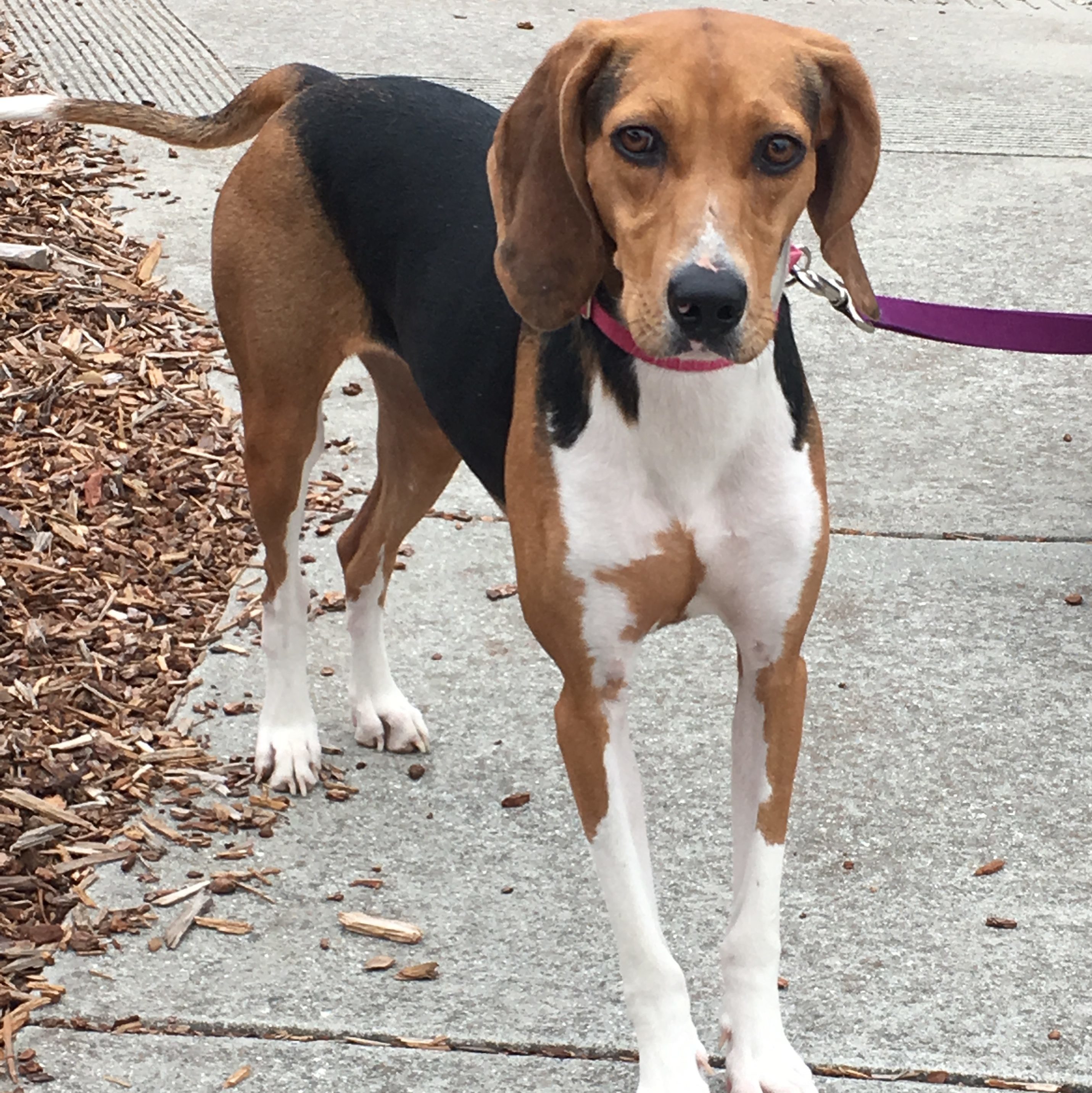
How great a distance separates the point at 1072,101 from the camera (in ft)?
29.8

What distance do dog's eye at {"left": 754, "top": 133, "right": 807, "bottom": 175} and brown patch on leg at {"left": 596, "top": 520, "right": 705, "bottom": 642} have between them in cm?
67

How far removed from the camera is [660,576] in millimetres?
3125

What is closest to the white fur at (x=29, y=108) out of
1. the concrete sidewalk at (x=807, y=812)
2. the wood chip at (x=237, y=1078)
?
the concrete sidewalk at (x=807, y=812)

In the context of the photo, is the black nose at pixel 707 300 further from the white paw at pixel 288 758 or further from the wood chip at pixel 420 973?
the white paw at pixel 288 758

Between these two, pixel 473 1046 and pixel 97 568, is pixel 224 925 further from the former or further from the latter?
pixel 97 568

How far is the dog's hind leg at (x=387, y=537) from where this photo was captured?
4.49m

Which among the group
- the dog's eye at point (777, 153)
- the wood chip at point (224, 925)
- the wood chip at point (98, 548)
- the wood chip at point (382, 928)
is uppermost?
the dog's eye at point (777, 153)

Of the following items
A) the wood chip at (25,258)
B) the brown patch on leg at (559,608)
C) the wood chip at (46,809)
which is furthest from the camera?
the wood chip at (25,258)

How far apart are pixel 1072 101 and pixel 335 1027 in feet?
23.8

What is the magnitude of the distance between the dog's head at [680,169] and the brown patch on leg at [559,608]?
0.93 feet

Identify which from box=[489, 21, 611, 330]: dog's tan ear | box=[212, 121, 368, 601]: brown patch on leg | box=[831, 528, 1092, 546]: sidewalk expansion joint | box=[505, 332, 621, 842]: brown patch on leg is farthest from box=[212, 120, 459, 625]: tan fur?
box=[831, 528, 1092, 546]: sidewalk expansion joint

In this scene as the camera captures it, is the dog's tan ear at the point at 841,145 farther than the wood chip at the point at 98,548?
No

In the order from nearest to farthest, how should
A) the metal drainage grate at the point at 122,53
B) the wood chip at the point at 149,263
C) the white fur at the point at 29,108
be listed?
the white fur at the point at 29,108 < the wood chip at the point at 149,263 < the metal drainage grate at the point at 122,53

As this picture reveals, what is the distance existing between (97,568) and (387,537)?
1058 millimetres
